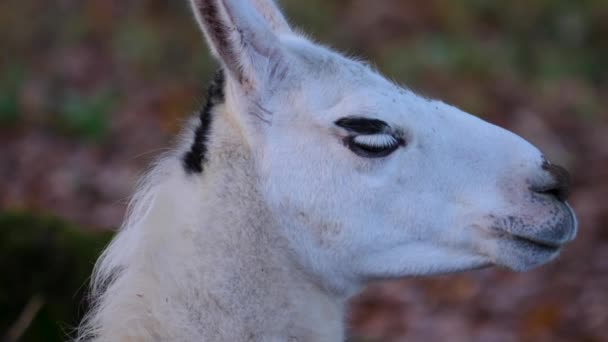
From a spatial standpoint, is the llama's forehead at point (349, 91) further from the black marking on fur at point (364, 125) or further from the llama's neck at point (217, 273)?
the llama's neck at point (217, 273)

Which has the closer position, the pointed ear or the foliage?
the pointed ear

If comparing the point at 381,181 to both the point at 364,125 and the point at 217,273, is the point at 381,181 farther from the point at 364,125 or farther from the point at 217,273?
the point at 217,273

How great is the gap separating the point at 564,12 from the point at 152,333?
10147 mm

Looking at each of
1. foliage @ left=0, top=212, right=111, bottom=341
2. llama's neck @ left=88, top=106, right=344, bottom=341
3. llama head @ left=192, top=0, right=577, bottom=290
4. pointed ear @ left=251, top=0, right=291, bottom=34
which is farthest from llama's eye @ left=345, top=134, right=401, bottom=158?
foliage @ left=0, top=212, right=111, bottom=341

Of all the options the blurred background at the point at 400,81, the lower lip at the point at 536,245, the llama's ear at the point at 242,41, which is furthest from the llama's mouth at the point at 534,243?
→ the blurred background at the point at 400,81

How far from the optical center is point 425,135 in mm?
3795

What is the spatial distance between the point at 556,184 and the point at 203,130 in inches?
52.6

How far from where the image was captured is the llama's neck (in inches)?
144

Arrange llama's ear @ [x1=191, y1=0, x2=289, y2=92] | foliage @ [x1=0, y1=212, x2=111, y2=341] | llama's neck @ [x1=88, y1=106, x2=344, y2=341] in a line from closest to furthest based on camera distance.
Answer: llama's ear @ [x1=191, y1=0, x2=289, y2=92]
llama's neck @ [x1=88, y1=106, x2=344, y2=341]
foliage @ [x1=0, y1=212, x2=111, y2=341]

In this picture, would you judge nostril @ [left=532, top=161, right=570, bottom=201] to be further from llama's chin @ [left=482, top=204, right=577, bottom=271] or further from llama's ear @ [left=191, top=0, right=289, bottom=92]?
llama's ear @ [left=191, top=0, right=289, bottom=92]

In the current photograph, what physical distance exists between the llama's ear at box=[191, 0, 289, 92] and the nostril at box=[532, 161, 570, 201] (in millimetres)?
1048

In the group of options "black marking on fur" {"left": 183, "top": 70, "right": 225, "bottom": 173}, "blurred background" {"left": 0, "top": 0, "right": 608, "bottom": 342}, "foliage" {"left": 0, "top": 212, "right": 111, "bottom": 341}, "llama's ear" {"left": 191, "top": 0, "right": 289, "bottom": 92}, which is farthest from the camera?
"blurred background" {"left": 0, "top": 0, "right": 608, "bottom": 342}

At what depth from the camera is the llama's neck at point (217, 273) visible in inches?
144

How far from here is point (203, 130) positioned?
3912 mm
